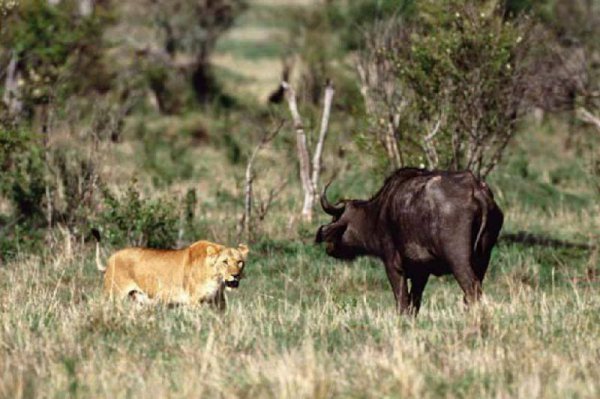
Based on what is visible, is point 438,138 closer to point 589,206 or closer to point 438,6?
point 438,6

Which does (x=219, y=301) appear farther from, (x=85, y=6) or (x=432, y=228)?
(x=85, y=6)

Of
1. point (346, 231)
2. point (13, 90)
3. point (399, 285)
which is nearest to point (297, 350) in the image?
point (399, 285)

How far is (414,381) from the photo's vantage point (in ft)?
27.1

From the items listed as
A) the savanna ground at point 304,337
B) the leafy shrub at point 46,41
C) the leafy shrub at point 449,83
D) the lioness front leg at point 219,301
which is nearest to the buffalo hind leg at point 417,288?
the savanna ground at point 304,337

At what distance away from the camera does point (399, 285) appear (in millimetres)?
12781

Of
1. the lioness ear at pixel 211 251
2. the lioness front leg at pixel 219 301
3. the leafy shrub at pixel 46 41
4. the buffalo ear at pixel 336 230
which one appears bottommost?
the lioness front leg at pixel 219 301

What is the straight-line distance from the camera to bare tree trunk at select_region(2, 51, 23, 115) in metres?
21.5

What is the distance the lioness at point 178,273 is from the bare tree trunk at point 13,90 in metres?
8.44

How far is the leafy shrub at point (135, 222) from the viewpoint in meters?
17.6

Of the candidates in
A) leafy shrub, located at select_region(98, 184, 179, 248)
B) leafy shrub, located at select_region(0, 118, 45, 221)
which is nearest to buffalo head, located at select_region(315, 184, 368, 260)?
leafy shrub, located at select_region(98, 184, 179, 248)

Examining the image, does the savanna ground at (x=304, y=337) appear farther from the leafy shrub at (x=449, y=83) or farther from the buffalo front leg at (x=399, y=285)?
the leafy shrub at (x=449, y=83)

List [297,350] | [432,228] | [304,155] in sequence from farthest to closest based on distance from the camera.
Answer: [304,155] → [432,228] → [297,350]

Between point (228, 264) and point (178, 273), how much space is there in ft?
2.56

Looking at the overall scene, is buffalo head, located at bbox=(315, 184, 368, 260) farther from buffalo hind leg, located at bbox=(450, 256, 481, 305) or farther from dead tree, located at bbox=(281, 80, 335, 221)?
dead tree, located at bbox=(281, 80, 335, 221)
